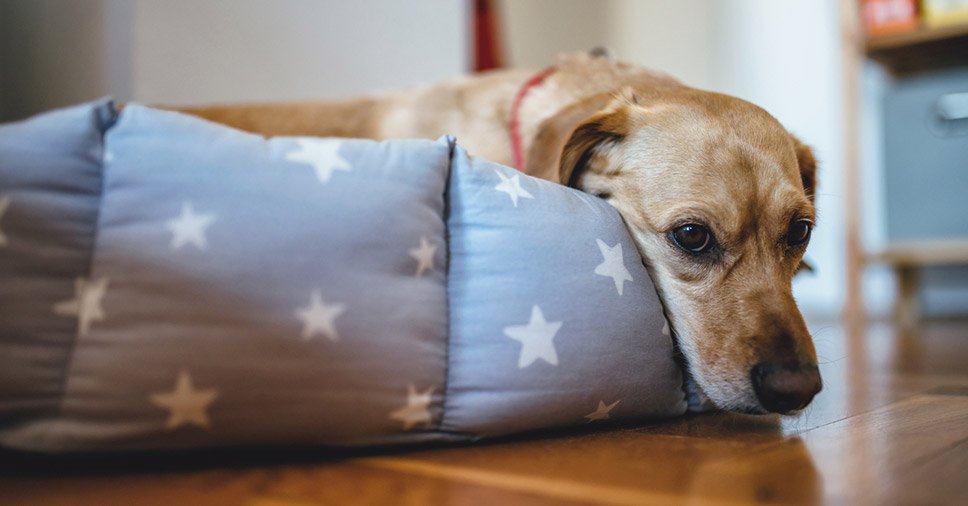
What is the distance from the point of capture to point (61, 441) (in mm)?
787

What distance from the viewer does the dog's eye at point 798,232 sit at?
4.15ft

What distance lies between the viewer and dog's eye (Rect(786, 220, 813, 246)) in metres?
1.26

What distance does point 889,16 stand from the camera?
12.1 feet

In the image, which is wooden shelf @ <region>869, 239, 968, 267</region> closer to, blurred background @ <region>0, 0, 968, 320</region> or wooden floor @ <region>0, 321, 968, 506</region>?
blurred background @ <region>0, 0, 968, 320</region>

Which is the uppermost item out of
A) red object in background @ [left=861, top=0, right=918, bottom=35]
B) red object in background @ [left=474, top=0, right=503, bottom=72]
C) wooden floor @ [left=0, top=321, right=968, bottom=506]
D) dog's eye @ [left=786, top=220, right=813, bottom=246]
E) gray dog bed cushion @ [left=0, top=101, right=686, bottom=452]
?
red object in background @ [left=861, top=0, right=918, bottom=35]

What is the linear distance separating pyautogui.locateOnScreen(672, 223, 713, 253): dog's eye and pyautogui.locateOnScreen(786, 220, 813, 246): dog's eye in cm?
15

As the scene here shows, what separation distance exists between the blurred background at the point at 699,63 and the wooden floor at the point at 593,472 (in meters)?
1.02

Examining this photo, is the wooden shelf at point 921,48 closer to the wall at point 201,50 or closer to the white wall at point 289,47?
the white wall at point 289,47

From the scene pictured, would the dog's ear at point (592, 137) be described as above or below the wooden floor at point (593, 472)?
above

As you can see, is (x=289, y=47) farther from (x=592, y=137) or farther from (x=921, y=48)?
(x=921, y=48)

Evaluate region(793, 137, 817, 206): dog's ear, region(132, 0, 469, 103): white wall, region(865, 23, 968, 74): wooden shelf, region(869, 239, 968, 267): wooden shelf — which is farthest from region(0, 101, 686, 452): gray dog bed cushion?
region(865, 23, 968, 74): wooden shelf

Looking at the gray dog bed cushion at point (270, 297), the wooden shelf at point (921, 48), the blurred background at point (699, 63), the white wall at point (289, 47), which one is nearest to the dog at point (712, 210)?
the gray dog bed cushion at point (270, 297)

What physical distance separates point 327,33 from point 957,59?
3138mm

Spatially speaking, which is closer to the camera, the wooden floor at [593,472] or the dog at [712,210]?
the wooden floor at [593,472]
